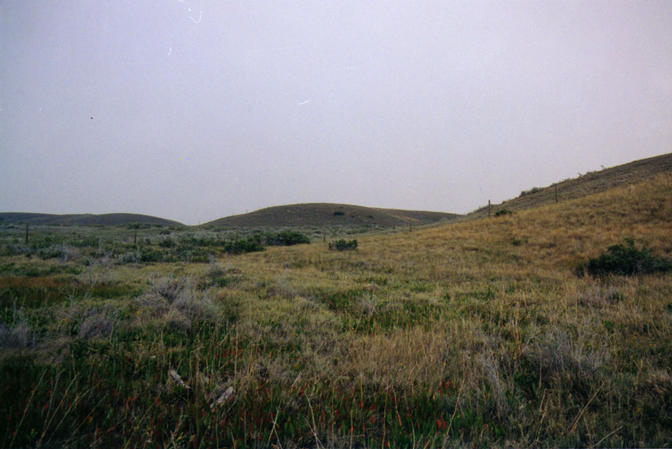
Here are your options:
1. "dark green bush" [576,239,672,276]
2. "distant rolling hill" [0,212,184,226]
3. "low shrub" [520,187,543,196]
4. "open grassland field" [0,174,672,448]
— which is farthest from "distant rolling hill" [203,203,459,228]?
"open grassland field" [0,174,672,448]

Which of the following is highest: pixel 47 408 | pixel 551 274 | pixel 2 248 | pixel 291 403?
pixel 2 248

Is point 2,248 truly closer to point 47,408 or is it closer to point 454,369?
point 47,408

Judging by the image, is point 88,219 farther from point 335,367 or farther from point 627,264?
point 627,264

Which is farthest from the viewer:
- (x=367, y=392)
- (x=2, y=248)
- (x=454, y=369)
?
(x=2, y=248)

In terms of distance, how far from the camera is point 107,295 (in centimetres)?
664

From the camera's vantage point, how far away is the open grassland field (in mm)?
2172

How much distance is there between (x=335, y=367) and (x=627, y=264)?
1045 centimetres

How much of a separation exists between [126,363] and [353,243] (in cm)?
1571

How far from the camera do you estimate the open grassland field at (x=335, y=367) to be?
2172mm

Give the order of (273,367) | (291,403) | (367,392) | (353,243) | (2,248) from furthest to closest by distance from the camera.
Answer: (353,243)
(2,248)
(273,367)
(367,392)
(291,403)

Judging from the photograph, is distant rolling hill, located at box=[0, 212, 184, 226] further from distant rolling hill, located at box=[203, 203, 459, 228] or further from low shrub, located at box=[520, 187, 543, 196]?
low shrub, located at box=[520, 187, 543, 196]

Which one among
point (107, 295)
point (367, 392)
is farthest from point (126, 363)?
point (107, 295)

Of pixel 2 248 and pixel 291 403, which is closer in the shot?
pixel 291 403

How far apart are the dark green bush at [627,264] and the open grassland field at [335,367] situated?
0.60 m
